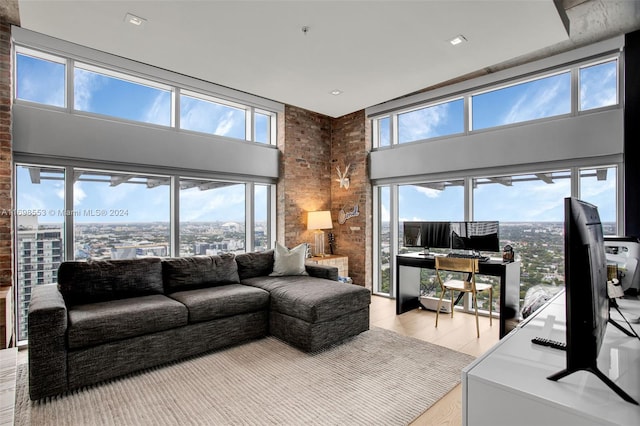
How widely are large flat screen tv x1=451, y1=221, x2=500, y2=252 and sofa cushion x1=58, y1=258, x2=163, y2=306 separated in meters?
3.52

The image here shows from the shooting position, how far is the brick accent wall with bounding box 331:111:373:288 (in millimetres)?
5695

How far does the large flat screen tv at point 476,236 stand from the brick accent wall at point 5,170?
479cm

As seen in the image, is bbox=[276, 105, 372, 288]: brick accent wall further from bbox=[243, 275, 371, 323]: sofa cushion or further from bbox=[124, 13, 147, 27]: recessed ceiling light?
bbox=[124, 13, 147, 27]: recessed ceiling light

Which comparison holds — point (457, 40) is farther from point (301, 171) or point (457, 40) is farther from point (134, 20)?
point (301, 171)

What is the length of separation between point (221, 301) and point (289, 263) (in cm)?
123

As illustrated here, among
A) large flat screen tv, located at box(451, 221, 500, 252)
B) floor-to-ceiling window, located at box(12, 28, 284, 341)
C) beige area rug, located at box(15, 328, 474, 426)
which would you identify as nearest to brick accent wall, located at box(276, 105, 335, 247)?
floor-to-ceiling window, located at box(12, 28, 284, 341)

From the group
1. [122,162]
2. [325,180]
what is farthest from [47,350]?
[325,180]

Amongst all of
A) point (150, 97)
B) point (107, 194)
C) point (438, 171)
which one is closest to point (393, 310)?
point (438, 171)

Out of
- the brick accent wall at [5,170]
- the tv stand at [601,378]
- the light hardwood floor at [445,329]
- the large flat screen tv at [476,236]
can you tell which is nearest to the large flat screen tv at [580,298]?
the tv stand at [601,378]

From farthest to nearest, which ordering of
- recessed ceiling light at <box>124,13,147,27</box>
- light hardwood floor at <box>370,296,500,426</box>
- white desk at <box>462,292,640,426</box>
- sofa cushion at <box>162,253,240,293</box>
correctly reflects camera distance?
sofa cushion at <box>162,253,240,293</box> < light hardwood floor at <box>370,296,500,426</box> < recessed ceiling light at <box>124,13,147,27</box> < white desk at <box>462,292,640,426</box>

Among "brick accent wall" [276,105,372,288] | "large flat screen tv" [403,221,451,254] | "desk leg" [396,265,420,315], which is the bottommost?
"desk leg" [396,265,420,315]

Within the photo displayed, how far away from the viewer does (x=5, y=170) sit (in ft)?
10.6

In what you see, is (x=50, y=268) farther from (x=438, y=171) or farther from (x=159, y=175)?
(x=438, y=171)

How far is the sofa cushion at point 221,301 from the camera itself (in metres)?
3.21
